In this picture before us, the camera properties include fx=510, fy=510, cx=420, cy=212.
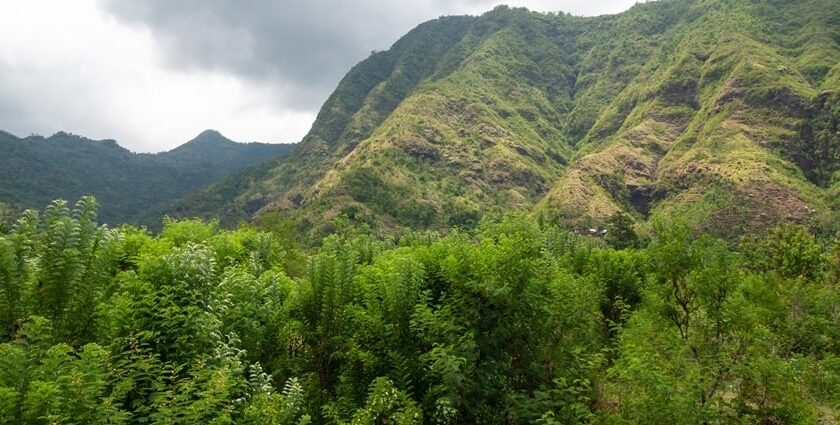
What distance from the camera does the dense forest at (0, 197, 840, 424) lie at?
7094 mm

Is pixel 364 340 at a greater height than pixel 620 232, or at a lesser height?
greater

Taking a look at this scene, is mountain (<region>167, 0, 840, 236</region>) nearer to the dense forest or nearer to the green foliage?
the green foliage

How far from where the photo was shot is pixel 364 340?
11.8 m

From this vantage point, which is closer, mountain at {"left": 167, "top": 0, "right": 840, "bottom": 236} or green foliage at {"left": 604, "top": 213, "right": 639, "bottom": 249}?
green foliage at {"left": 604, "top": 213, "right": 639, "bottom": 249}

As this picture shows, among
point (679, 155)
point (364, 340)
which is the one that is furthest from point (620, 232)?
point (364, 340)

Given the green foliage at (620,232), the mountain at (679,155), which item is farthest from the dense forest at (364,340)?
the mountain at (679,155)

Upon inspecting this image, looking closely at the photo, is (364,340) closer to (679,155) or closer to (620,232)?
A: (620,232)

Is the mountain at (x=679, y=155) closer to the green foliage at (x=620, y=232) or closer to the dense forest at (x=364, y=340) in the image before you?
the green foliage at (x=620, y=232)

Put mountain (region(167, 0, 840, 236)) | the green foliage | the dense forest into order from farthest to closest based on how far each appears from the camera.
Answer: mountain (region(167, 0, 840, 236)), the green foliage, the dense forest

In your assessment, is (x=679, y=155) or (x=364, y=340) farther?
(x=679, y=155)

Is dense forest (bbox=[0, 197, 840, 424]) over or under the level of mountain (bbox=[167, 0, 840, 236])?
over

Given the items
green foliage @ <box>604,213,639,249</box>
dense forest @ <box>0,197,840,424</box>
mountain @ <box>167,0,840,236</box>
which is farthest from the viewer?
mountain @ <box>167,0,840,236</box>

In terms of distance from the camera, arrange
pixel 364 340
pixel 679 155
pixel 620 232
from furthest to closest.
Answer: pixel 679 155
pixel 620 232
pixel 364 340

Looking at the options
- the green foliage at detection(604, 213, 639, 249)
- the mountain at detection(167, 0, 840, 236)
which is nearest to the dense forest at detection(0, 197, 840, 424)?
the green foliage at detection(604, 213, 639, 249)
